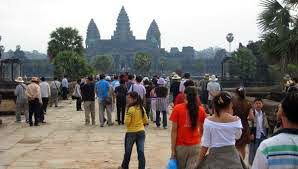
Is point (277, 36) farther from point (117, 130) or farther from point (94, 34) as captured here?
point (94, 34)

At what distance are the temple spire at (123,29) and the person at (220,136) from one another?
163 meters

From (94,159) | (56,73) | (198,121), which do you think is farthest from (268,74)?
(198,121)

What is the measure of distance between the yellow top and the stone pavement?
131cm

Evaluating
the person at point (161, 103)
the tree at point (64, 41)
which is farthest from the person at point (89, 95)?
the tree at point (64, 41)

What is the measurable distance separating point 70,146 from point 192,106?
235 inches

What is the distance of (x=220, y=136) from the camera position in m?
5.30

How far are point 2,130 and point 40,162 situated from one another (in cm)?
551

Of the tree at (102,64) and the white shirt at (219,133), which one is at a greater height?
the tree at (102,64)

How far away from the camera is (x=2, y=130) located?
48.5 feet

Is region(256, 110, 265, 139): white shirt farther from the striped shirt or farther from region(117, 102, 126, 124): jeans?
region(117, 102, 126, 124): jeans

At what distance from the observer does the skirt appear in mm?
5191

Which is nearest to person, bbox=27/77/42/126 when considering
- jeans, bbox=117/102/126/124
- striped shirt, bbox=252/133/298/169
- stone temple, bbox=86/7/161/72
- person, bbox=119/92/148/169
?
jeans, bbox=117/102/126/124

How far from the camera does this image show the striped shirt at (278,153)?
3.45 meters

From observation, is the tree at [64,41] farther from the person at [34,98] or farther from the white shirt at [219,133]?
the white shirt at [219,133]
